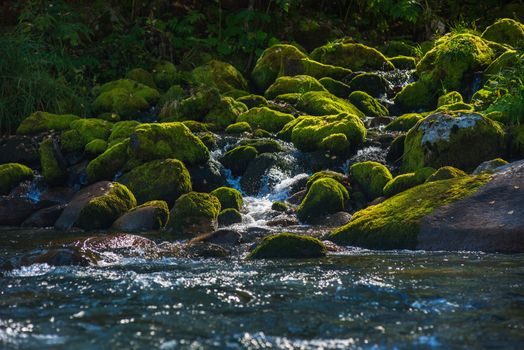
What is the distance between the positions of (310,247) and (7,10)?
1600 cm

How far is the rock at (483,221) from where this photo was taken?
7227mm

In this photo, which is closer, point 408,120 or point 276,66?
point 408,120

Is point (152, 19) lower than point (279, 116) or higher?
higher

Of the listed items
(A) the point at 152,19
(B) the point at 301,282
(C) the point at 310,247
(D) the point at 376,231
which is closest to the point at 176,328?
(B) the point at 301,282

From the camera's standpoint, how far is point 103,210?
9.97 metres

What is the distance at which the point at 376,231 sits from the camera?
7938 millimetres

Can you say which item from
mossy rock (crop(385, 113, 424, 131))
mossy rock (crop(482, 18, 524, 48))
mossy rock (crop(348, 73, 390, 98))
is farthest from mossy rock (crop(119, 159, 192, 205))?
mossy rock (crop(482, 18, 524, 48))

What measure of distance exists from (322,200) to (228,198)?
4.91ft

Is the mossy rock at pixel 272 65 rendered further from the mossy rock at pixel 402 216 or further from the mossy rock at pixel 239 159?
the mossy rock at pixel 402 216

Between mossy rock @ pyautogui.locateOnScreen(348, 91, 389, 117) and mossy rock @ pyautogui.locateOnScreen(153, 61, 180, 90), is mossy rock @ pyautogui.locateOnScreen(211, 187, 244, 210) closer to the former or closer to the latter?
mossy rock @ pyautogui.locateOnScreen(348, 91, 389, 117)

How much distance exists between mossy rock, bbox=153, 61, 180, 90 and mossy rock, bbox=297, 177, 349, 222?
28.8 feet

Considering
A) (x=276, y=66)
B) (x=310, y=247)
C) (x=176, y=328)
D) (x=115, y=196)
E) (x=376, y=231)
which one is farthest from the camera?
(x=276, y=66)

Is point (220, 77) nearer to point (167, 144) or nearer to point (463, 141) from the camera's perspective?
point (167, 144)

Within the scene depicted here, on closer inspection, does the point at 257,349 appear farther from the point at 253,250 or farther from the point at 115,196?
the point at 115,196
